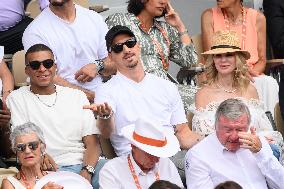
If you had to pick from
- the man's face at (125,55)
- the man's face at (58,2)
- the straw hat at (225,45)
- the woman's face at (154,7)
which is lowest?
the straw hat at (225,45)

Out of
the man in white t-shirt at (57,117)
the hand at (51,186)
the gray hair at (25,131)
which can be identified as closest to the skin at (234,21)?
the man in white t-shirt at (57,117)

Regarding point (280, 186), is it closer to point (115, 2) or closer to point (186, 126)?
point (186, 126)

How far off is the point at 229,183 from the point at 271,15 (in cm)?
386

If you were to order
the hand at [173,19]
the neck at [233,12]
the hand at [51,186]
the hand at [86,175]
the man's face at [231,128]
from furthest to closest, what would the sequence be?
the neck at [233,12] → the hand at [173,19] → the hand at [86,175] → the man's face at [231,128] → the hand at [51,186]

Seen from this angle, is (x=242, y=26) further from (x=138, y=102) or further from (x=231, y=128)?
(x=231, y=128)

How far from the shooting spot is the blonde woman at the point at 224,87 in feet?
21.8

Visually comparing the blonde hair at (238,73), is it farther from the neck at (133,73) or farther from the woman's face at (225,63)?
the neck at (133,73)

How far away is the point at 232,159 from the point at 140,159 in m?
0.67

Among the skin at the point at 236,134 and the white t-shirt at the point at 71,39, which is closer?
the skin at the point at 236,134

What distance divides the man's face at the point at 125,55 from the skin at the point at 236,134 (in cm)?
93

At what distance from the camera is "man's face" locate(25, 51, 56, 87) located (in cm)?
609

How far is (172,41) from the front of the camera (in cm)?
748

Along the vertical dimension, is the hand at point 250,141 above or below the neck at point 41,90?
below

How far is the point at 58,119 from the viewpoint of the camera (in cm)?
606
